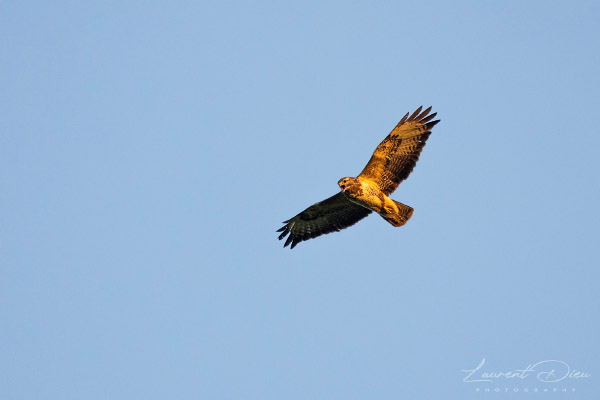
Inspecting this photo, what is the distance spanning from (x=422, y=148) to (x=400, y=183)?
31.8 inches

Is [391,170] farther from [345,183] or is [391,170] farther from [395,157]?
[345,183]

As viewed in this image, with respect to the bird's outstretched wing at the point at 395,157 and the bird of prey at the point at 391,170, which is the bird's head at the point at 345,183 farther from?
the bird's outstretched wing at the point at 395,157

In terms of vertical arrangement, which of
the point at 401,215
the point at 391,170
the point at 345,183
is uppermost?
the point at 391,170

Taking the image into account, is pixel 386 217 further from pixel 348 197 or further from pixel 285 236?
pixel 285 236

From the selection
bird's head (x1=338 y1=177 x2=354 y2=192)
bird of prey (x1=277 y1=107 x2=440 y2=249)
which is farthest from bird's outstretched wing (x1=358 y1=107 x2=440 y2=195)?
bird's head (x1=338 y1=177 x2=354 y2=192)

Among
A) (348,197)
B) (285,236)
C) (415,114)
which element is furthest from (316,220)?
(415,114)

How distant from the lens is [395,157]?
15.3 metres

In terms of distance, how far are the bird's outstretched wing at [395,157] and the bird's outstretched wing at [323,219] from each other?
926mm

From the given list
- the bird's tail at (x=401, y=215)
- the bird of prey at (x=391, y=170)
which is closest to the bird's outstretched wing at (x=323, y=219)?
the bird of prey at (x=391, y=170)

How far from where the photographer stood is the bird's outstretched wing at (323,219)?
16375mm

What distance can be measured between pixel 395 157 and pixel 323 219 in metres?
2.47

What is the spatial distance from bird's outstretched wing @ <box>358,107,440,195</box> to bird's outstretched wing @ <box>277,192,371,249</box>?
36.4 inches

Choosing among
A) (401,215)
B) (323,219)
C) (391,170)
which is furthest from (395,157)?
(323,219)

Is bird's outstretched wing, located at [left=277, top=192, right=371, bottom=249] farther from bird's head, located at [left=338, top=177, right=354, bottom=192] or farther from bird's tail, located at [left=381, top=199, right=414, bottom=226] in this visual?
bird's tail, located at [left=381, top=199, right=414, bottom=226]
